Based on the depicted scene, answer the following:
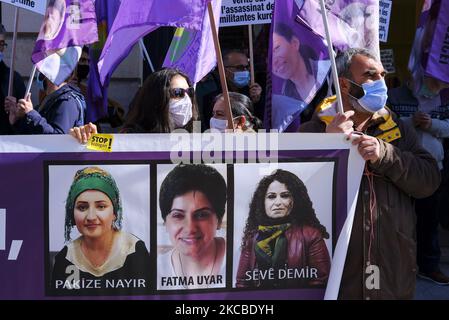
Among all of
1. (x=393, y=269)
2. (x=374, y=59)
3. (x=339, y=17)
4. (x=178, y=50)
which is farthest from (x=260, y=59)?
(x=393, y=269)

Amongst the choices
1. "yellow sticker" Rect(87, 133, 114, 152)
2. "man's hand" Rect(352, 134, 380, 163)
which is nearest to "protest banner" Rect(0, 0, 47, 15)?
"yellow sticker" Rect(87, 133, 114, 152)

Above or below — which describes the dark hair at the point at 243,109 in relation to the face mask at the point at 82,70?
below

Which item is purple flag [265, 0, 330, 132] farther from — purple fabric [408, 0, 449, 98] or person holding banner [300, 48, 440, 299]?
purple fabric [408, 0, 449, 98]

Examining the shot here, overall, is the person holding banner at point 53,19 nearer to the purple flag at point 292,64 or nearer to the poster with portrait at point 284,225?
the purple flag at point 292,64

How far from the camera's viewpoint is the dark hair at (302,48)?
417 cm

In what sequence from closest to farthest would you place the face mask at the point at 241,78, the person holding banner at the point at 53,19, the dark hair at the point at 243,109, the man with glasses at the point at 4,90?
1. the person holding banner at the point at 53,19
2. the dark hair at the point at 243,109
3. the man with glasses at the point at 4,90
4. the face mask at the point at 241,78

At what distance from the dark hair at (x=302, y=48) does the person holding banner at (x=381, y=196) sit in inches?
19.0

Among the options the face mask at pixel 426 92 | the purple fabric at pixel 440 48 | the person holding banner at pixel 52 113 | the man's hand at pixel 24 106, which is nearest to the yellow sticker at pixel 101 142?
the person holding banner at pixel 52 113

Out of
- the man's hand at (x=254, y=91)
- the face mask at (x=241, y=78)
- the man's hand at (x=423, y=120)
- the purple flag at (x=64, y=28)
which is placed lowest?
the man's hand at (x=423, y=120)

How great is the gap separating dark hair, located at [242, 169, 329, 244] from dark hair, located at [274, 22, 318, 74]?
0.83 m

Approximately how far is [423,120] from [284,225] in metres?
2.92

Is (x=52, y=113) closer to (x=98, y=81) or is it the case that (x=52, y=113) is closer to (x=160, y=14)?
(x=98, y=81)

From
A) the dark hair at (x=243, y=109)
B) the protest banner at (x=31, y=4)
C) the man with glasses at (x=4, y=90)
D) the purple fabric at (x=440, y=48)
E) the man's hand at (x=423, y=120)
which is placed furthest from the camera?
the man's hand at (x=423, y=120)

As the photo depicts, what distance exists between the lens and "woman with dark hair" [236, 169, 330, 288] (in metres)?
3.62
